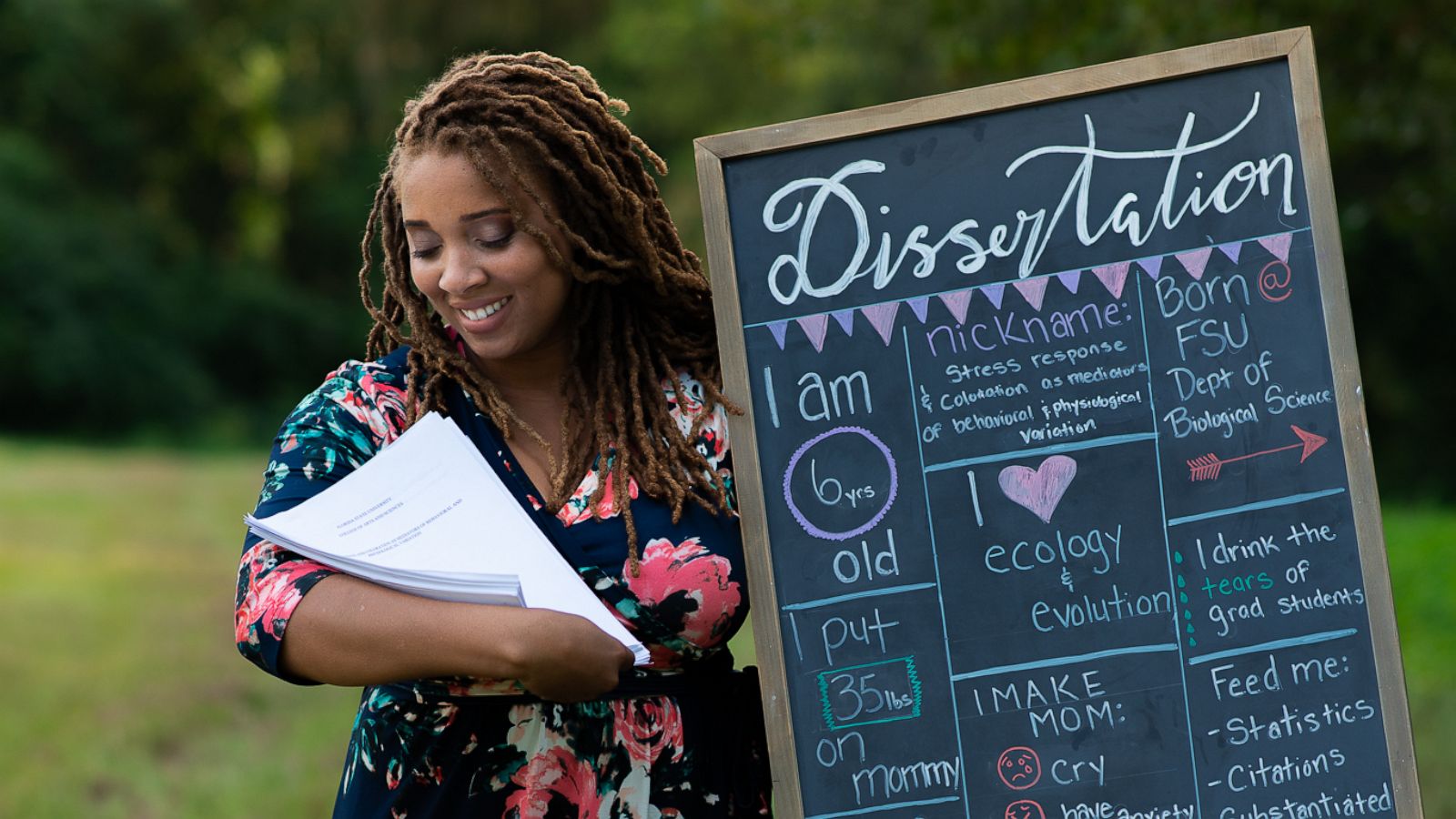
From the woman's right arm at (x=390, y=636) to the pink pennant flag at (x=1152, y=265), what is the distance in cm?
94

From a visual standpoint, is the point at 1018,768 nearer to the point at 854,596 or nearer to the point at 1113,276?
the point at 854,596

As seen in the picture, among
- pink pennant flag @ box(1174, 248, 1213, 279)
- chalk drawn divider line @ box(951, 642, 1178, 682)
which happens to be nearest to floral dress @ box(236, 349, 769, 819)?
chalk drawn divider line @ box(951, 642, 1178, 682)

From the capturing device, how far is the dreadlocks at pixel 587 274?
2.21 meters

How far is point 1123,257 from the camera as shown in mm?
2275

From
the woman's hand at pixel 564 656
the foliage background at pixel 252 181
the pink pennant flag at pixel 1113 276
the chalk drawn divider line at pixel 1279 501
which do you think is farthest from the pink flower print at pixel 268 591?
the foliage background at pixel 252 181

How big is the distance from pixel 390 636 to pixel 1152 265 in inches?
47.4

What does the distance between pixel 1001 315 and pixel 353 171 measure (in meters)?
28.0

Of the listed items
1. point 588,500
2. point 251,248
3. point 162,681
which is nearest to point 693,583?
point 588,500

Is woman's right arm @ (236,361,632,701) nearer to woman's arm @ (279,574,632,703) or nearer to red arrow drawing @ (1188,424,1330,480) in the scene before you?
woman's arm @ (279,574,632,703)

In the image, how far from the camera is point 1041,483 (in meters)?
2.27

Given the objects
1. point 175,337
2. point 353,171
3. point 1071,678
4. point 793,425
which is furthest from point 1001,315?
point 353,171

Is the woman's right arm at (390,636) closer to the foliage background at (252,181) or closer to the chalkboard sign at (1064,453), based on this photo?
the chalkboard sign at (1064,453)

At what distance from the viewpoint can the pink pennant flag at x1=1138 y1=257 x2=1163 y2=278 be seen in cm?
227

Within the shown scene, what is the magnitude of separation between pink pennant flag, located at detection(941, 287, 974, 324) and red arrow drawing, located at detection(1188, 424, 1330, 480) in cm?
39
